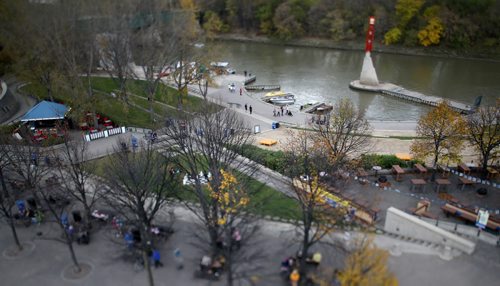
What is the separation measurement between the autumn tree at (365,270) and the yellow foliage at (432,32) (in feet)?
236

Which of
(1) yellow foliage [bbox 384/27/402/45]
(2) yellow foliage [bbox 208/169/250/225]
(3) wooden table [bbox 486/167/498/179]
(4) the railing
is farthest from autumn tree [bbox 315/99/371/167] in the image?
(1) yellow foliage [bbox 384/27/402/45]

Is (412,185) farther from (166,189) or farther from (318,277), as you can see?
(166,189)

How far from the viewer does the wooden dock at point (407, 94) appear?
157 ft

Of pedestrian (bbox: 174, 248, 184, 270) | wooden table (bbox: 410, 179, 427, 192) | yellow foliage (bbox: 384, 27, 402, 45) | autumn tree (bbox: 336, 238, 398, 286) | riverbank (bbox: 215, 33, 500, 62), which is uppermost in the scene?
yellow foliage (bbox: 384, 27, 402, 45)

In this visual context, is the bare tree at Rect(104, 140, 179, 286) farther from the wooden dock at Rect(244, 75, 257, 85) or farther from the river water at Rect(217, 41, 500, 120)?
the wooden dock at Rect(244, 75, 257, 85)

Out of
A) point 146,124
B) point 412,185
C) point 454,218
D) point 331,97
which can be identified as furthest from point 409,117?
point 146,124

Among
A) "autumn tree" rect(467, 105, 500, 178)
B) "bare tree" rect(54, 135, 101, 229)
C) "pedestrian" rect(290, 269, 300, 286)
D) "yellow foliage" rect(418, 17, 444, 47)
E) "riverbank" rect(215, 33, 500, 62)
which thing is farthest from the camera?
"yellow foliage" rect(418, 17, 444, 47)

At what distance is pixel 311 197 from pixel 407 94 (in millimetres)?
39508

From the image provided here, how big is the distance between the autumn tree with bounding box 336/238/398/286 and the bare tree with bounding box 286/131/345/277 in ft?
9.66

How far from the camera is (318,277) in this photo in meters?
18.2

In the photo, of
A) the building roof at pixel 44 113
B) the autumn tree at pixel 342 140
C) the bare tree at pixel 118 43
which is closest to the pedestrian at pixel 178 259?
the autumn tree at pixel 342 140

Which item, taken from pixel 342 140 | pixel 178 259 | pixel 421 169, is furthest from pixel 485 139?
pixel 178 259

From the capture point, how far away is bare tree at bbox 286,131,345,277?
744 inches

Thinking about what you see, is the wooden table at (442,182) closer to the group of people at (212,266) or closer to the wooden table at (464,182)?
the wooden table at (464,182)
